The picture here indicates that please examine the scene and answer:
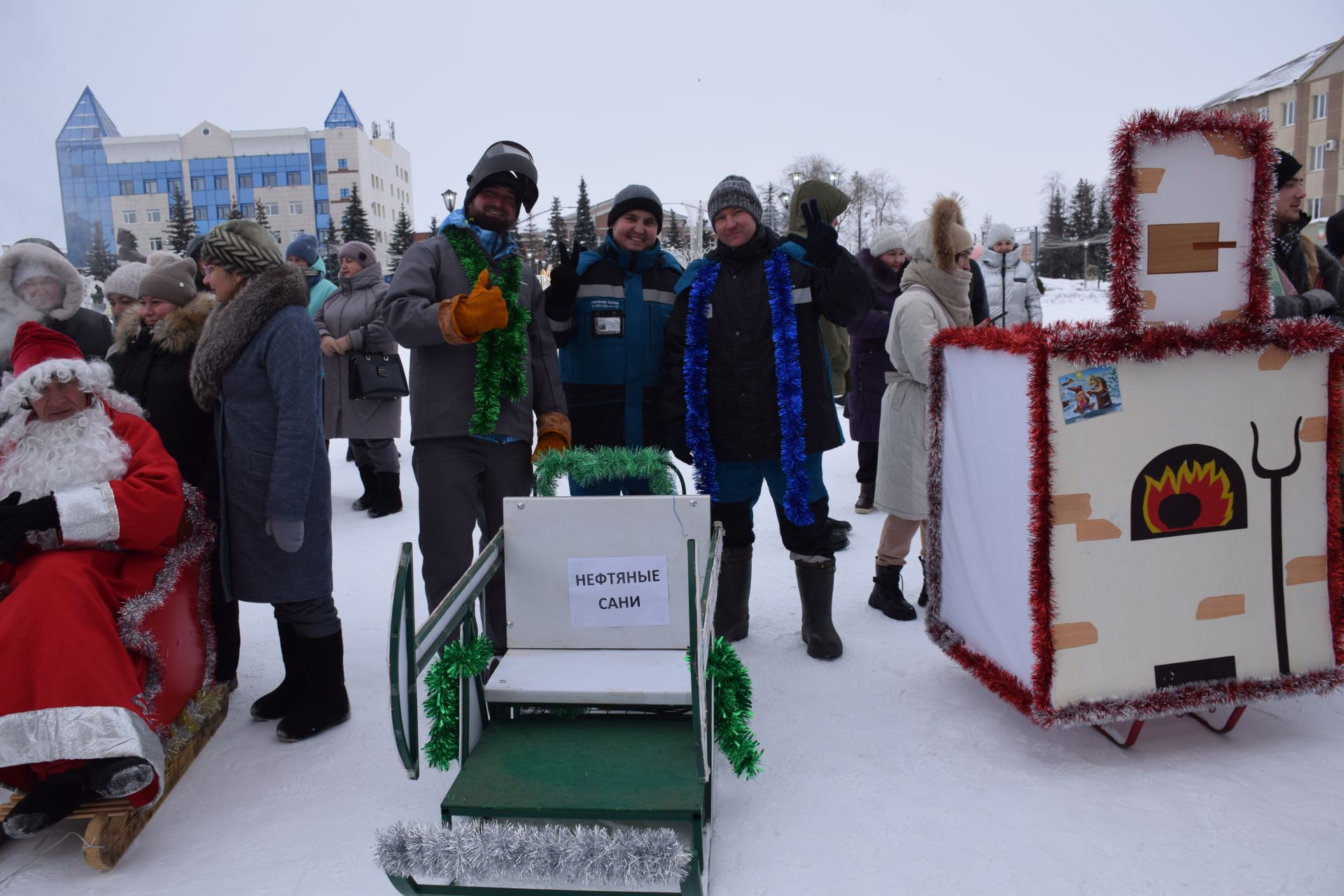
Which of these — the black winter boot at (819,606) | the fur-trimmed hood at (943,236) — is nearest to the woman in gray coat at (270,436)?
the black winter boot at (819,606)

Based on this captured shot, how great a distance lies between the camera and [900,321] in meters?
3.82

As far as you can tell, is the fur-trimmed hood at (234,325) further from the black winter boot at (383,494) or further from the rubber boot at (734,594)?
the black winter boot at (383,494)

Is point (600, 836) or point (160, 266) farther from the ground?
point (160, 266)

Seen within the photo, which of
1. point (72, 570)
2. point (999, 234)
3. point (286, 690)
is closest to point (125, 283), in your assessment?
point (72, 570)

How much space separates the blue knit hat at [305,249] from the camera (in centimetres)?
621

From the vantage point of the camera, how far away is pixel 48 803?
232 centimetres

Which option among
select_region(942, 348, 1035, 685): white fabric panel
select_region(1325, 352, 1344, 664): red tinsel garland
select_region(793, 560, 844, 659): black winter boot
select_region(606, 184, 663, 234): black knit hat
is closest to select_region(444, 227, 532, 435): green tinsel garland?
select_region(606, 184, 663, 234): black knit hat

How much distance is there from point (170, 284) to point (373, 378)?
2.60 m

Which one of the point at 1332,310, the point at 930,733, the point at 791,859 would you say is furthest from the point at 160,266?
the point at 1332,310

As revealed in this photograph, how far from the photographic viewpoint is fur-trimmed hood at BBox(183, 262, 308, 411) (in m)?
2.88

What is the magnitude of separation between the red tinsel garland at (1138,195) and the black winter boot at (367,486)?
17.1ft

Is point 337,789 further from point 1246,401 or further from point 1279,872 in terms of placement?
point 1246,401

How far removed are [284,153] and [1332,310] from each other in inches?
2419

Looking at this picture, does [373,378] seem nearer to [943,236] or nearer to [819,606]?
[819,606]
